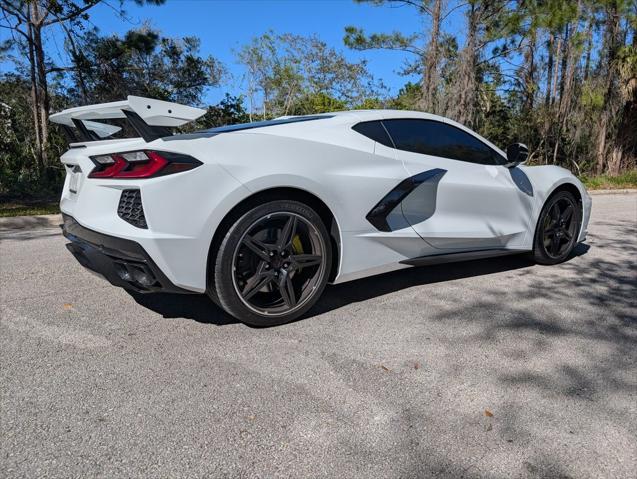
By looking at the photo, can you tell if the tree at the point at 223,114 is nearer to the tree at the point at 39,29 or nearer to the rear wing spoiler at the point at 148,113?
the tree at the point at 39,29

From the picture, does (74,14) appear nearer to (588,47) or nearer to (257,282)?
(257,282)

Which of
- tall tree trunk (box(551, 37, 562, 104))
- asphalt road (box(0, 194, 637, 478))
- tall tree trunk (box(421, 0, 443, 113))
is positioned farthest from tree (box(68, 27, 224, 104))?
tall tree trunk (box(551, 37, 562, 104))

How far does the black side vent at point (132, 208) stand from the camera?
2.71m

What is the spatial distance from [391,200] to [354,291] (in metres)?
0.86

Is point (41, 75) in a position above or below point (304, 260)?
above

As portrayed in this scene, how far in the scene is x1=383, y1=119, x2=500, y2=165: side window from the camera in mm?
3666

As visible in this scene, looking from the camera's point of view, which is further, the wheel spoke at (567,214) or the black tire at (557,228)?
the wheel spoke at (567,214)

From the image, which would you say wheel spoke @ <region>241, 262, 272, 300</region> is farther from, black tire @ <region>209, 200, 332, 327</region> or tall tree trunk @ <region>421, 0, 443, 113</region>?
tall tree trunk @ <region>421, 0, 443, 113</region>

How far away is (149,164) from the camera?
8.93 feet

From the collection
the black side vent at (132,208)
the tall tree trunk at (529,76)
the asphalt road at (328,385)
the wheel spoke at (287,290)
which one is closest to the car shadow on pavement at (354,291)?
the asphalt road at (328,385)

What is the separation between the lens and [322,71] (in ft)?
83.4

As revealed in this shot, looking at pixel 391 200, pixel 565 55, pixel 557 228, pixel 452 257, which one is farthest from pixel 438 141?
pixel 565 55

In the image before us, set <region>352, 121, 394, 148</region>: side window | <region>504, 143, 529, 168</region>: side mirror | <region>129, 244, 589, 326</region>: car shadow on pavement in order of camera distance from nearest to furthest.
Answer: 1. <region>129, 244, 589, 326</region>: car shadow on pavement
2. <region>352, 121, 394, 148</region>: side window
3. <region>504, 143, 529, 168</region>: side mirror

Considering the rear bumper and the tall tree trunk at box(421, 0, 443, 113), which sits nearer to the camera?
the rear bumper
